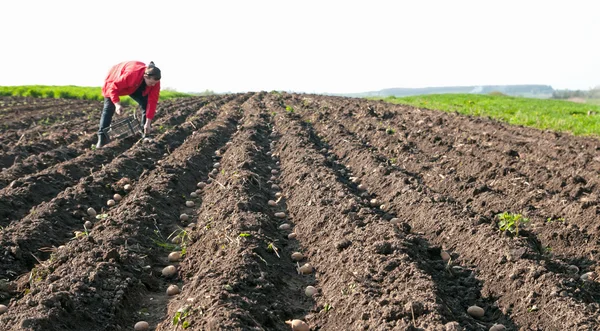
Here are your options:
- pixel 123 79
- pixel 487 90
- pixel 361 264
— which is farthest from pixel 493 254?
pixel 487 90

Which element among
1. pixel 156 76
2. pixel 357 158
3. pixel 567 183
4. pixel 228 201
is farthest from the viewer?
pixel 156 76

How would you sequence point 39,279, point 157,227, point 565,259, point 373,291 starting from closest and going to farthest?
point 373,291 < point 39,279 < point 565,259 < point 157,227

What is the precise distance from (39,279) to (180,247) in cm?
130

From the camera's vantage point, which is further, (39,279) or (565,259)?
(565,259)

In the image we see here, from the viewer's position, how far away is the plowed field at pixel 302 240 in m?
3.64

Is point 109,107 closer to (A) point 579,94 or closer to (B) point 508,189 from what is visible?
(B) point 508,189

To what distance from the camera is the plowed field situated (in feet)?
12.0

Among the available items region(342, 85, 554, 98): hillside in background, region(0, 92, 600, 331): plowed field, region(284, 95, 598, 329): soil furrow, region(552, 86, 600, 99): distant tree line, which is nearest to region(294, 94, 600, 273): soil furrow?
region(0, 92, 600, 331): plowed field

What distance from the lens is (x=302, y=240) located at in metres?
5.31

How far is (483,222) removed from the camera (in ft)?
17.0

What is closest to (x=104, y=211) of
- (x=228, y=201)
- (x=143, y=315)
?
(x=228, y=201)

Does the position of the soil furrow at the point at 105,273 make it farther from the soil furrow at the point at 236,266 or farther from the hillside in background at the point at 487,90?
the hillside in background at the point at 487,90

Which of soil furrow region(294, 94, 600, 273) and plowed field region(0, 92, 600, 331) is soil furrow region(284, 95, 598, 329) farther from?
soil furrow region(294, 94, 600, 273)

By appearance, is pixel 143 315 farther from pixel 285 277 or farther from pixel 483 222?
pixel 483 222
